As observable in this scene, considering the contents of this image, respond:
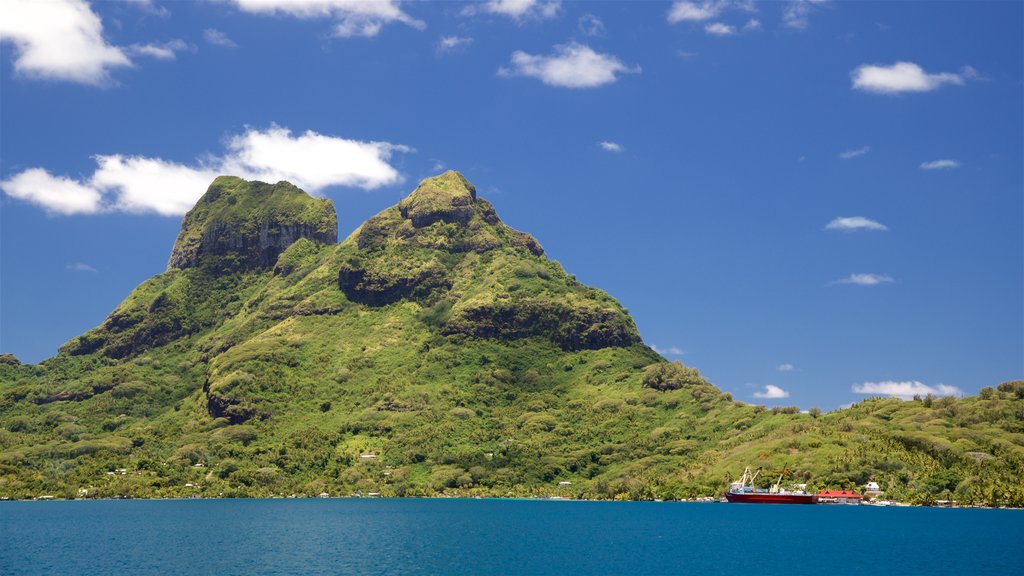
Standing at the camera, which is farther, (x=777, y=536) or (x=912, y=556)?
(x=777, y=536)

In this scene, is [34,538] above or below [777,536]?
below

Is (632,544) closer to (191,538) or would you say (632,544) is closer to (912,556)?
(912,556)

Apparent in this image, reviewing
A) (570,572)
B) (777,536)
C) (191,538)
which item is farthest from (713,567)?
(191,538)

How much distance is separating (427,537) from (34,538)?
75551mm

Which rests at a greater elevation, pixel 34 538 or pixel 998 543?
pixel 998 543

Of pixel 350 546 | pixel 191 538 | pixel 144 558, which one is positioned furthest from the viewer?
pixel 191 538

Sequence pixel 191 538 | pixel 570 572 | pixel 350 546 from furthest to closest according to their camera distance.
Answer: pixel 191 538 → pixel 350 546 → pixel 570 572

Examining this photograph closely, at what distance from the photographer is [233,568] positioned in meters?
130

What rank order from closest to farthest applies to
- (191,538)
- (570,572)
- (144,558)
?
(570,572) → (144,558) → (191,538)

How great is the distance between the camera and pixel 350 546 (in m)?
160

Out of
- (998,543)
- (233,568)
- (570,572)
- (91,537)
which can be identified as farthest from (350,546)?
(998,543)

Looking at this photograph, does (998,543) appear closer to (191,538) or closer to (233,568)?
(233,568)

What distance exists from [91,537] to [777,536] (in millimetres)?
133845

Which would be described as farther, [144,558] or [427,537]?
[427,537]
